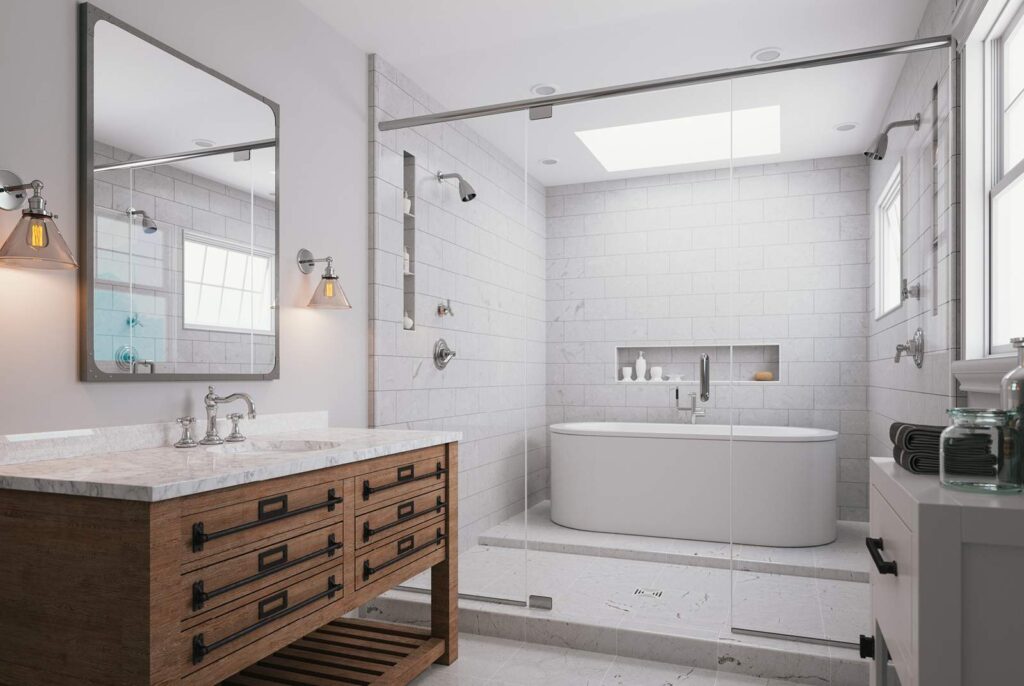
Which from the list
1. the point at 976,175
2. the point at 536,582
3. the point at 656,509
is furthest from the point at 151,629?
the point at 656,509

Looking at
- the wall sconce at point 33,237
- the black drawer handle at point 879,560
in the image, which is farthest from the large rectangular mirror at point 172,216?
the black drawer handle at point 879,560

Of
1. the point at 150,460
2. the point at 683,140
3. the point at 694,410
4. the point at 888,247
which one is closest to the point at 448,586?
the point at 150,460

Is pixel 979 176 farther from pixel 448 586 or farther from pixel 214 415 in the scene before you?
pixel 214 415

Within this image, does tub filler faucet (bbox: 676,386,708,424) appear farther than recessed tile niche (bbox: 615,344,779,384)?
Yes

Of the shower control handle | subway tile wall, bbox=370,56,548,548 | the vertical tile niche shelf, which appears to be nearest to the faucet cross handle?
subway tile wall, bbox=370,56,548,548

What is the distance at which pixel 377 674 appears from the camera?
8.29ft

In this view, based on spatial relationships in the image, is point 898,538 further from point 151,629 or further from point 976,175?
point 976,175

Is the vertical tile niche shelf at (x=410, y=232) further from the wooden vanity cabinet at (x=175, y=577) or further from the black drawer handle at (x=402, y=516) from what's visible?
the wooden vanity cabinet at (x=175, y=577)

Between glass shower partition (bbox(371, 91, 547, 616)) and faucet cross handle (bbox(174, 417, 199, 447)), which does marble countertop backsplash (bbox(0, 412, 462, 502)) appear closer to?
faucet cross handle (bbox(174, 417, 199, 447))

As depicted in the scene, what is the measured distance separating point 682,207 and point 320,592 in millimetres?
3881

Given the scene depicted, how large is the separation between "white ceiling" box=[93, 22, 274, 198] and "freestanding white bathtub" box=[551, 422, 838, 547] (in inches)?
111

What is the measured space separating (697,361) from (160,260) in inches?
147

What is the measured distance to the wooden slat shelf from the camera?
247 centimetres

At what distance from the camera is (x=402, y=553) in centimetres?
255
